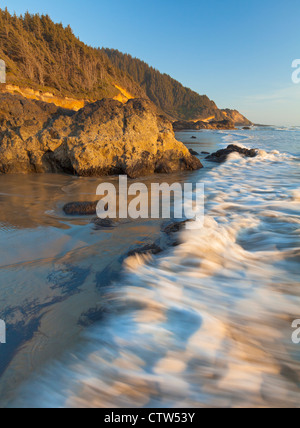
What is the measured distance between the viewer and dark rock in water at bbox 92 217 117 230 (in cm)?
315

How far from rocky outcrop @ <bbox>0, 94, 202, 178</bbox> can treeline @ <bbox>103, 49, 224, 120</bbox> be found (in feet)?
321

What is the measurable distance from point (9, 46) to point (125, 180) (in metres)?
38.4

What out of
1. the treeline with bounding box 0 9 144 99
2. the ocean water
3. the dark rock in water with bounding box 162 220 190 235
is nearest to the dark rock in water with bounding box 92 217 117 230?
the ocean water

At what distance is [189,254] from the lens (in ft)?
8.74

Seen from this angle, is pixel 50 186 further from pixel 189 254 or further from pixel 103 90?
pixel 103 90

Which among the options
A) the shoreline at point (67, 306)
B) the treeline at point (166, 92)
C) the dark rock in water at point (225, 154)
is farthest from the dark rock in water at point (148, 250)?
the treeline at point (166, 92)

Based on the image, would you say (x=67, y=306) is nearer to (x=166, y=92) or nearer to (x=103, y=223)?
(x=103, y=223)

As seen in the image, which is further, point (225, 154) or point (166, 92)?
point (166, 92)

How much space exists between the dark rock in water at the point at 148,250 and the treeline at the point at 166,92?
104 m

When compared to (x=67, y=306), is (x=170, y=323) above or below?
below

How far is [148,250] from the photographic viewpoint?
8.50 ft

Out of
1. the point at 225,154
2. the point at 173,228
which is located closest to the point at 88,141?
the point at 173,228

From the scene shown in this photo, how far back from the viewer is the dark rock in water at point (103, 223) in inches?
124

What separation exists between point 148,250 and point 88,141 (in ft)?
16.4
